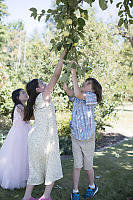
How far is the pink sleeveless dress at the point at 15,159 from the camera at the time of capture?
367 centimetres

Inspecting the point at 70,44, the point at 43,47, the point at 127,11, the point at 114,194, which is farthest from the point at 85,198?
the point at 43,47

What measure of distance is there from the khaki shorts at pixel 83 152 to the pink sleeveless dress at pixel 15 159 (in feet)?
3.12

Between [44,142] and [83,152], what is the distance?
64 cm

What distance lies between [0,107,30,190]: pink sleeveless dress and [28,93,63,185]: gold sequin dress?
681 mm

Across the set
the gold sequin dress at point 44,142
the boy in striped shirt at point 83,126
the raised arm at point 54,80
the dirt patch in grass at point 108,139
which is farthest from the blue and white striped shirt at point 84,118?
the dirt patch in grass at point 108,139

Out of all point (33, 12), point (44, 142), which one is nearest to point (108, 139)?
point (44, 142)

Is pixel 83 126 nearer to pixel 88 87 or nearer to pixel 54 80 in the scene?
pixel 88 87

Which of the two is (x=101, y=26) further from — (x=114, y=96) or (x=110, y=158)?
(x=110, y=158)

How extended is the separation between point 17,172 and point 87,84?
71.4 inches

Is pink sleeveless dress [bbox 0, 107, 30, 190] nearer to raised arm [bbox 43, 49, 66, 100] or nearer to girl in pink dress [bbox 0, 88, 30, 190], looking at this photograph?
girl in pink dress [bbox 0, 88, 30, 190]

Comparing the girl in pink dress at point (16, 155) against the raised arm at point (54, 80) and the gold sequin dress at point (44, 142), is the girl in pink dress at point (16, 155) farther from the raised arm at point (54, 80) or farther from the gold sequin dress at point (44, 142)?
the raised arm at point (54, 80)

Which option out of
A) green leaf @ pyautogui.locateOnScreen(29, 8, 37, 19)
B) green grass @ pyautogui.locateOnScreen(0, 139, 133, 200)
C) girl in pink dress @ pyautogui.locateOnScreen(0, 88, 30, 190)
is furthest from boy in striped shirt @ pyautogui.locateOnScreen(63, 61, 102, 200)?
green leaf @ pyautogui.locateOnScreen(29, 8, 37, 19)

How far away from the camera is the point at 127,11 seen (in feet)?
9.64

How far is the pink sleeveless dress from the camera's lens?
3668 mm
